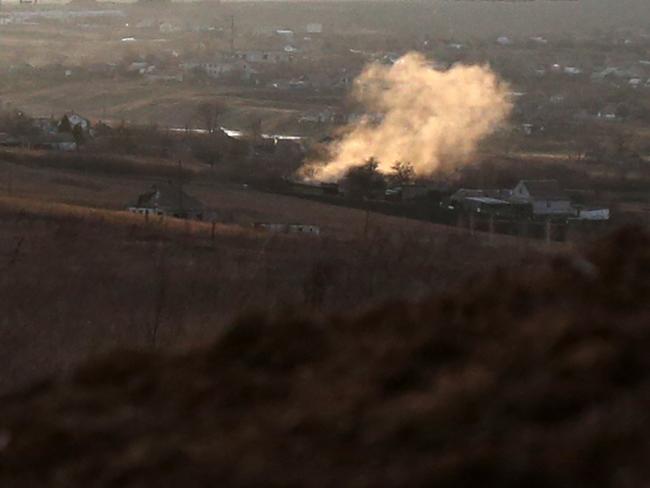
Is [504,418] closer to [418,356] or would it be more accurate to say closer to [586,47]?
[418,356]

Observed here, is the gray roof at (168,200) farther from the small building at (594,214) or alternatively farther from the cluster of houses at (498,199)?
the small building at (594,214)

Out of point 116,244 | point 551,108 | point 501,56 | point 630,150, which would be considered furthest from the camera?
point 501,56

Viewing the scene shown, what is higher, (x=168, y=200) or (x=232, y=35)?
(x=232, y=35)

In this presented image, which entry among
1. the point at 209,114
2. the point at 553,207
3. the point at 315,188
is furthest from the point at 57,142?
the point at 553,207

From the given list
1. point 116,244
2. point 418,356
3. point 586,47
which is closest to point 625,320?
point 418,356

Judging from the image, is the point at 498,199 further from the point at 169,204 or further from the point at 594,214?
the point at 169,204

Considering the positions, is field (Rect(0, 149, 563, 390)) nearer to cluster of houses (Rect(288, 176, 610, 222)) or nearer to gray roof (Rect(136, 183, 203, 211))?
gray roof (Rect(136, 183, 203, 211))
